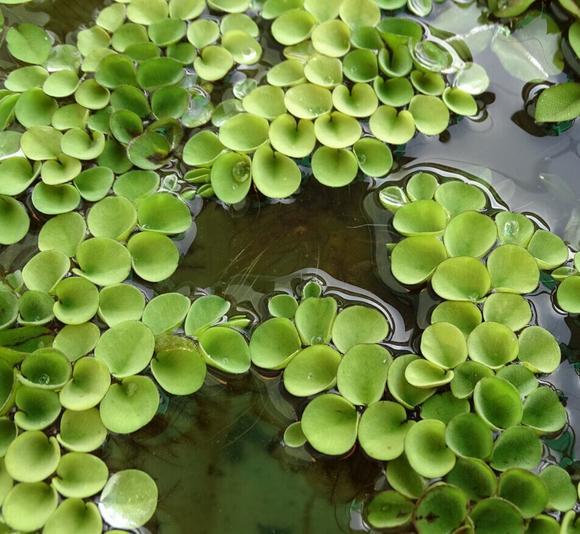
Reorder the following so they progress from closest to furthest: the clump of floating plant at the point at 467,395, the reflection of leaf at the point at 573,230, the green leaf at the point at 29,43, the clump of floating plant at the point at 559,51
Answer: the clump of floating plant at the point at 467,395, the reflection of leaf at the point at 573,230, the clump of floating plant at the point at 559,51, the green leaf at the point at 29,43

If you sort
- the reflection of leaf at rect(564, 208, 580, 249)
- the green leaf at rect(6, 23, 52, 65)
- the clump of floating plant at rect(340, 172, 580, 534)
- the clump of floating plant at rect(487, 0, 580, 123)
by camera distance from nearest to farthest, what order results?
1. the clump of floating plant at rect(340, 172, 580, 534)
2. the reflection of leaf at rect(564, 208, 580, 249)
3. the clump of floating plant at rect(487, 0, 580, 123)
4. the green leaf at rect(6, 23, 52, 65)

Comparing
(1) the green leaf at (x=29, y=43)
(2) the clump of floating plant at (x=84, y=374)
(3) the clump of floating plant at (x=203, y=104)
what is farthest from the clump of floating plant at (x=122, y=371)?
(1) the green leaf at (x=29, y=43)

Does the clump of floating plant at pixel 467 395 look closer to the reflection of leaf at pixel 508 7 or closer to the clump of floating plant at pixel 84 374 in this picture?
the clump of floating plant at pixel 84 374

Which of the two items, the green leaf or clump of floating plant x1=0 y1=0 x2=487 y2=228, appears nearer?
clump of floating plant x1=0 y1=0 x2=487 y2=228

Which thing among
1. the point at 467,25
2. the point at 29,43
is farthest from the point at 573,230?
the point at 29,43

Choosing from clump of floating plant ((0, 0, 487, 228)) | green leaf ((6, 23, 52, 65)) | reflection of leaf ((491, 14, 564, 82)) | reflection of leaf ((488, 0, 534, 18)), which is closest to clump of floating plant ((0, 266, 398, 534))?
clump of floating plant ((0, 0, 487, 228))

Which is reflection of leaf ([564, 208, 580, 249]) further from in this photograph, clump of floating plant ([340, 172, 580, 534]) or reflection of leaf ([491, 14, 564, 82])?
reflection of leaf ([491, 14, 564, 82])

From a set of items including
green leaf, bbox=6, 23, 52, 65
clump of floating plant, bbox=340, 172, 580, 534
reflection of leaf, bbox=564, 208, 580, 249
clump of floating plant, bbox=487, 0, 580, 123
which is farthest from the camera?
green leaf, bbox=6, 23, 52, 65
